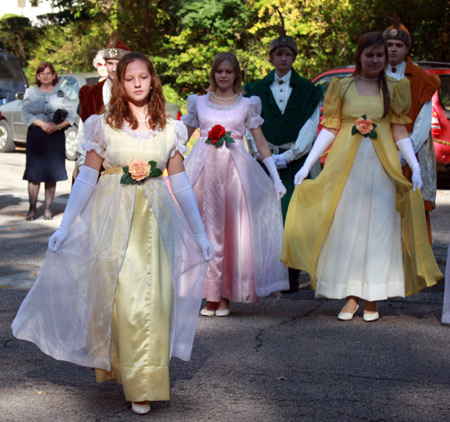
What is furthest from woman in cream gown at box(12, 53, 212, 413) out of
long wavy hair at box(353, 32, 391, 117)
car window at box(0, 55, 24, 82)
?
car window at box(0, 55, 24, 82)

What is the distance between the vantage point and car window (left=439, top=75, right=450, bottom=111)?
1379cm

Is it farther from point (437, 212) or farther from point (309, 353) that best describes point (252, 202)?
point (437, 212)

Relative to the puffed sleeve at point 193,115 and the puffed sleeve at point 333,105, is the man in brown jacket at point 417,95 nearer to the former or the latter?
the puffed sleeve at point 333,105

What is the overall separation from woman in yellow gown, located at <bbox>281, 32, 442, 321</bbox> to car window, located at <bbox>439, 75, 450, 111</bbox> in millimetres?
7316

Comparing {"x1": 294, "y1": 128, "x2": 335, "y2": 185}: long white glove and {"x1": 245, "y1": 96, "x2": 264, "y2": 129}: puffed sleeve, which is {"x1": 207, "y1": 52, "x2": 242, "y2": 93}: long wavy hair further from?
{"x1": 294, "y1": 128, "x2": 335, "y2": 185}: long white glove

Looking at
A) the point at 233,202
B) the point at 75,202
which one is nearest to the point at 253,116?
the point at 233,202

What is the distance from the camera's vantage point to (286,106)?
303 inches

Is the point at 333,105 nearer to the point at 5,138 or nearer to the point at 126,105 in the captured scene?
the point at 126,105

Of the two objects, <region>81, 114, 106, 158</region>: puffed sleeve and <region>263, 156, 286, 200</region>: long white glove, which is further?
<region>263, 156, 286, 200</region>: long white glove

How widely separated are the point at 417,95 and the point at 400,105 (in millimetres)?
782

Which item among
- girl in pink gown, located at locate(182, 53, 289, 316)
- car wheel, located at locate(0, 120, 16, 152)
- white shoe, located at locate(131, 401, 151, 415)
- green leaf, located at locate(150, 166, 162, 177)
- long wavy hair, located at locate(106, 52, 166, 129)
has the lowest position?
car wheel, located at locate(0, 120, 16, 152)

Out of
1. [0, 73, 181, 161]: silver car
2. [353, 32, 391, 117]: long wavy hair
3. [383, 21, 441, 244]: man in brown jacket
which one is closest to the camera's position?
[353, 32, 391, 117]: long wavy hair

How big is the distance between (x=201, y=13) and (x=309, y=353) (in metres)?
Answer: 20.2

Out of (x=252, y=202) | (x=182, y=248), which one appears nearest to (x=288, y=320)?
(x=252, y=202)
